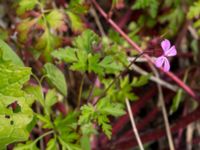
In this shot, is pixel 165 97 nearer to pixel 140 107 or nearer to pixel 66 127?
pixel 140 107

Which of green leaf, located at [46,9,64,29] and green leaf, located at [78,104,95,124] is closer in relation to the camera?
green leaf, located at [78,104,95,124]

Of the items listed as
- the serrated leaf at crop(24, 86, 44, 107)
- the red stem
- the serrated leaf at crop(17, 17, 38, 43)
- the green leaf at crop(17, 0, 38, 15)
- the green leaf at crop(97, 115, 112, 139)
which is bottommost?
the red stem

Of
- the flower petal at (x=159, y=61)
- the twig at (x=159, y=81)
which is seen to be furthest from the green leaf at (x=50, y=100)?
the twig at (x=159, y=81)

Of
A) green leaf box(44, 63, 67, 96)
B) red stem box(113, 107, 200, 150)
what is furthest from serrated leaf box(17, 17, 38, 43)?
red stem box(113, 107, 200, 150)

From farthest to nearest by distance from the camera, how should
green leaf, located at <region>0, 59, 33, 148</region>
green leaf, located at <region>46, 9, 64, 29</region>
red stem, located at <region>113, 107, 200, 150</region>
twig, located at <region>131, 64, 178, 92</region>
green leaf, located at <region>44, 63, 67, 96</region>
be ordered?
1. twig, located at <region>131, 64, 178, 92</region>
2. red stem, located at <region>113, 107, 200, 150</region>
3. green leaf, located at <region>46, 9, 64, 29</region>
4. green leaf, located at <region>44, 63, 67, 96</region>
5. green leaf, located at <region>0, 59, 33, 148</region>

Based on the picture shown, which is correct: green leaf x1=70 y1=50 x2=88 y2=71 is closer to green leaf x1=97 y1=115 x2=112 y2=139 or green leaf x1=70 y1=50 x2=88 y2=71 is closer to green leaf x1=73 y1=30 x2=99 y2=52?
green leaf x1=73 y1=30 x2=99 y2=52

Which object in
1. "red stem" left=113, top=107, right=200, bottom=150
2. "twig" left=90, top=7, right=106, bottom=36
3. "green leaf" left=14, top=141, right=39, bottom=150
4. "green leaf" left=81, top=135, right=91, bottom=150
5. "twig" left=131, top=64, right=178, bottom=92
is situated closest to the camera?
"green leaf" left=14, top=141, right=39, bottom=150

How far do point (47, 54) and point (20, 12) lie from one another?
0.74ft

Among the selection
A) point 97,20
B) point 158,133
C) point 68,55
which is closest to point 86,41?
point 68,55

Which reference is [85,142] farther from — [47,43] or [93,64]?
[47,43]

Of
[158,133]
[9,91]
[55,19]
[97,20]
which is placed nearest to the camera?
[9,91]

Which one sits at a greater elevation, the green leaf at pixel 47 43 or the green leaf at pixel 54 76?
the green leaf at pixel 47 43

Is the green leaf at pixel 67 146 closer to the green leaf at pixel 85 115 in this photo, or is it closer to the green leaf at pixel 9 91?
the green leaf at pixel 85 115

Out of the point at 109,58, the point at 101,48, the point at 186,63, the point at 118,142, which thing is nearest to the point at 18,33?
the point at 101,48
